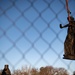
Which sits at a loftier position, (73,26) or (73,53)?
(73,26)

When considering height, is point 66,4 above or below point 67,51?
above

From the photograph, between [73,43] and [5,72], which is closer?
[73,43]

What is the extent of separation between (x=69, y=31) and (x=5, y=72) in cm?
816

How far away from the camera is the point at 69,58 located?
245 centimetres

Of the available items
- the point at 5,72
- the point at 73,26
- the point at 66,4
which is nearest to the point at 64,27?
the point at 73,26

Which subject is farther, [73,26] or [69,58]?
[73,26]

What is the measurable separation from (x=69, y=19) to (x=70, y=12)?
198 mm

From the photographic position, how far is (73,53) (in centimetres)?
257

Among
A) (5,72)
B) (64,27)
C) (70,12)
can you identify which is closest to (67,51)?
(64,27)

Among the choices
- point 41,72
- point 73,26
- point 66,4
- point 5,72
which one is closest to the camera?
point 66,4

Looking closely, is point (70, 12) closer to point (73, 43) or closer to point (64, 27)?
point (64, 27)

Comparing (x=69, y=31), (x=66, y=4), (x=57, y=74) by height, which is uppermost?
(x=66, y=4)

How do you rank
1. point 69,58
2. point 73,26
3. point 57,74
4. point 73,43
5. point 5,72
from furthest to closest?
point 57,74 → point 5,72 → point 73,43 → point 73,26 → point 69,58

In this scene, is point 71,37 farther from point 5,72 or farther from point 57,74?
point 57,74
